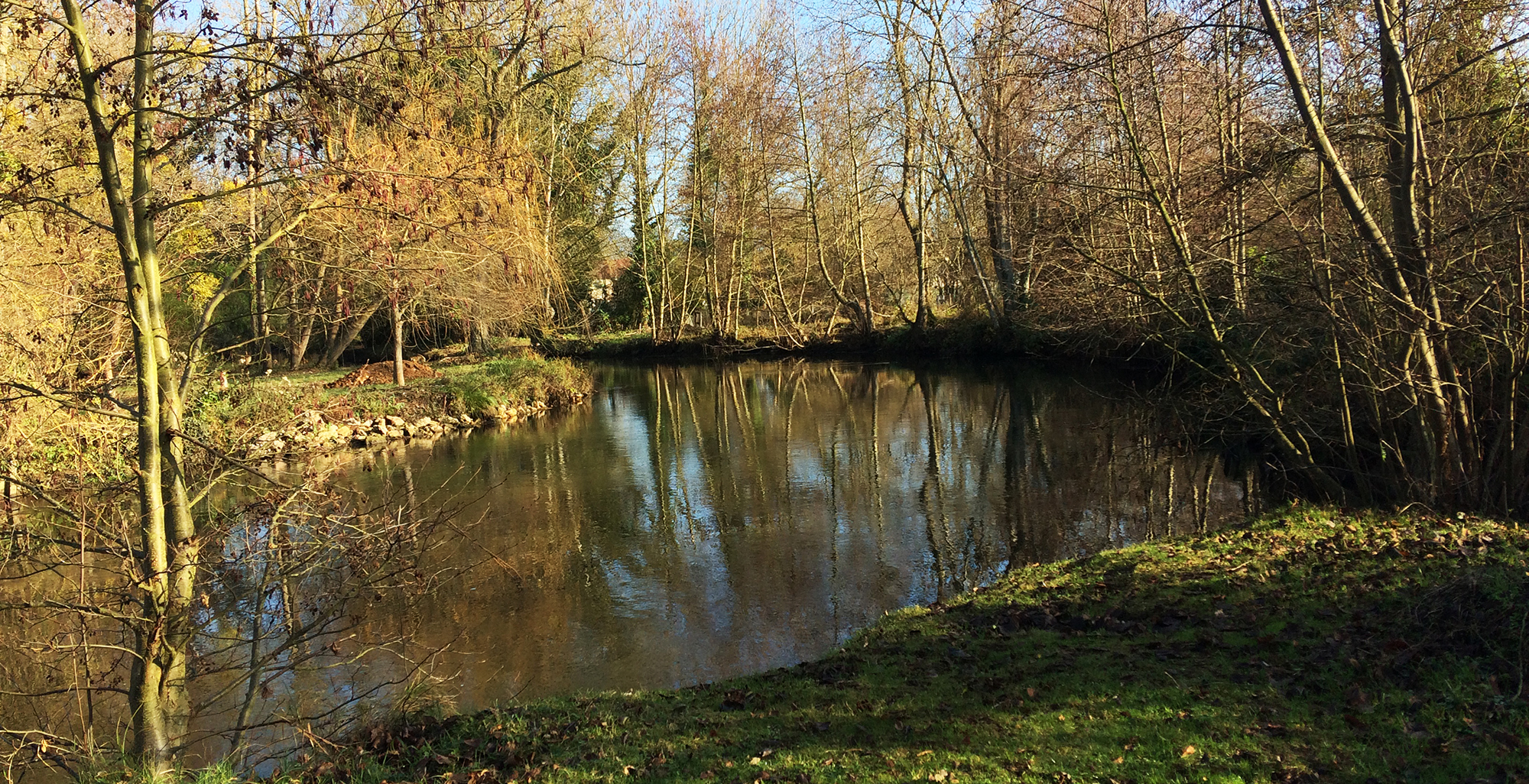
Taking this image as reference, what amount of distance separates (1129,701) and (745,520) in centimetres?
721

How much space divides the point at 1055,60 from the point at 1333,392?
4.51 meters

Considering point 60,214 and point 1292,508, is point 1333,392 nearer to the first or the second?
point 1292,508

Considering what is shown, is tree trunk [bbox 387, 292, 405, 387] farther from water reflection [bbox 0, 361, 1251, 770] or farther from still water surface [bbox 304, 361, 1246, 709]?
water reflection [bbox 0, 361, 1251, 770]

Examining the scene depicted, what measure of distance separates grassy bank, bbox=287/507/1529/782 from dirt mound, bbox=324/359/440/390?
59.8 feet

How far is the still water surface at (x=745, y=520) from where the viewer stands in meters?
7.61

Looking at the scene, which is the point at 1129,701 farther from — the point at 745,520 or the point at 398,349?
the point at 398,349

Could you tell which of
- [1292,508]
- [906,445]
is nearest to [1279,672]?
[1292,508]

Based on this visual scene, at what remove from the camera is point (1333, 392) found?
30.8 feet

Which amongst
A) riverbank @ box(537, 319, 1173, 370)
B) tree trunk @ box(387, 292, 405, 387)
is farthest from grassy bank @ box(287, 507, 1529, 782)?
tree trunk @ box(387, 292, 405, 387)

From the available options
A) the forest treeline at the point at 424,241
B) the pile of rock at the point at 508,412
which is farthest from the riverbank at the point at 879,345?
the pile of rock at the point at 508,412

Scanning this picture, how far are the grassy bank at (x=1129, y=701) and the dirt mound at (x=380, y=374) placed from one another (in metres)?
18.2

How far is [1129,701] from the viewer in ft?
15.3

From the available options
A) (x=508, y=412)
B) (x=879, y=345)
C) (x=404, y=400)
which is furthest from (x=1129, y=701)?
(x=879, y=345)

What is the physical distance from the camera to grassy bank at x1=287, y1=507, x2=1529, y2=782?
4.04 metres
